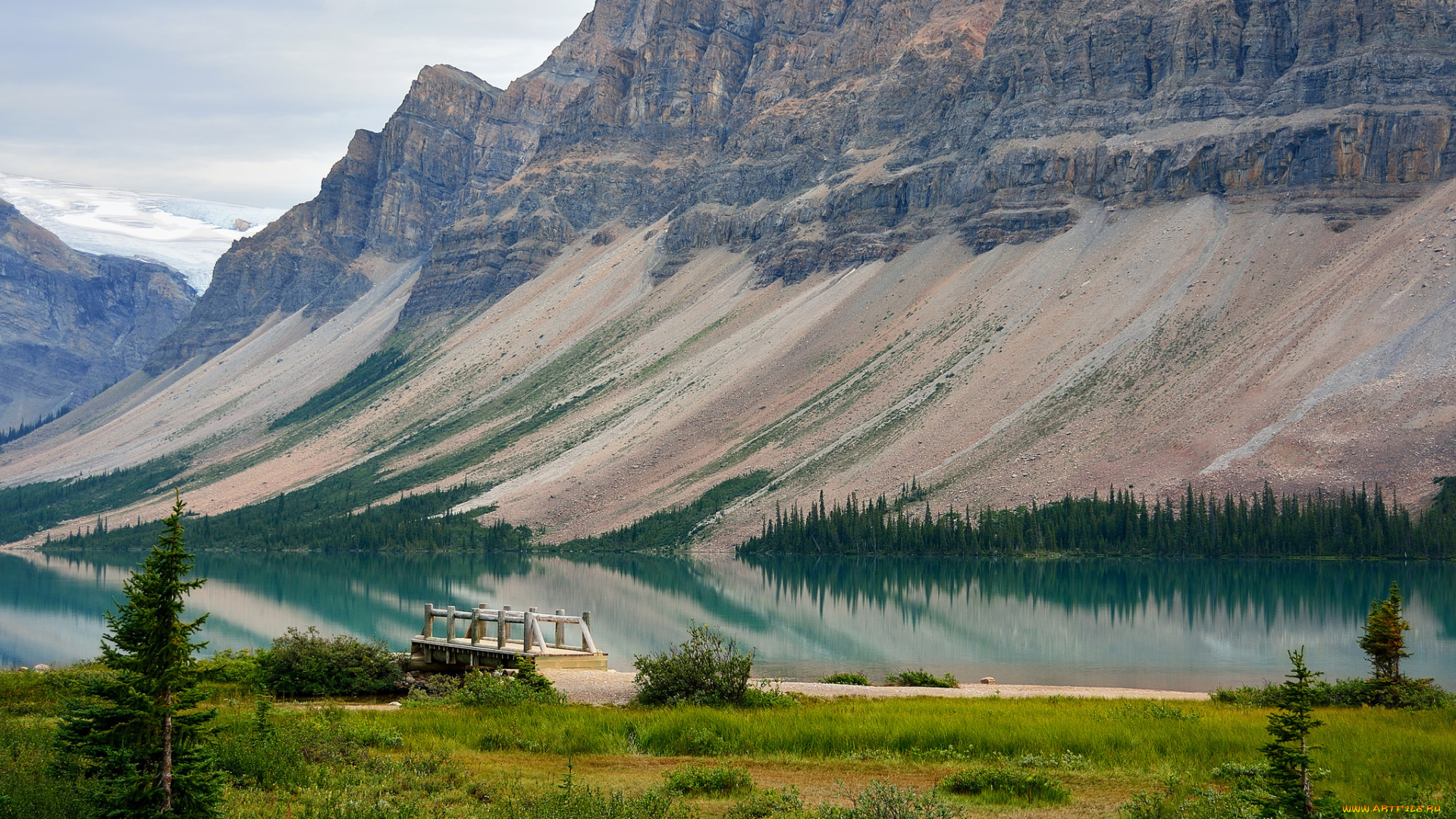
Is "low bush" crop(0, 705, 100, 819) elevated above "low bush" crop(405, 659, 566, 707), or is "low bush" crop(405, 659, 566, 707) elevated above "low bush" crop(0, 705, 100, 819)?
"low bush" crop(0, 705, 100, 819)

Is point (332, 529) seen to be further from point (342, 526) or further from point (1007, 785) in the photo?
point (1007, 785)

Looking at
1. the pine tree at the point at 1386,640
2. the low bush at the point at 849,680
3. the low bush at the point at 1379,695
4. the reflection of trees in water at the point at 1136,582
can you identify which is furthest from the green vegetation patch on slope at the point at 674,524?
the pine tree at the point at 1386,640

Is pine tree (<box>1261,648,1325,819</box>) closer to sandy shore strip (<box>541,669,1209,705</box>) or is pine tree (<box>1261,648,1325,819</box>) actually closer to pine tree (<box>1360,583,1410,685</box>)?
pine tree (<box>1360,583,1410,685</box>)

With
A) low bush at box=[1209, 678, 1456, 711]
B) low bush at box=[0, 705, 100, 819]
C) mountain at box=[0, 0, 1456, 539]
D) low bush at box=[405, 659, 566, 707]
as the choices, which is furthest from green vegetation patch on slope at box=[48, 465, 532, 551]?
low bush at box=[0, 705, 100, 819]

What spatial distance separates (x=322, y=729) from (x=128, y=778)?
7.67 m

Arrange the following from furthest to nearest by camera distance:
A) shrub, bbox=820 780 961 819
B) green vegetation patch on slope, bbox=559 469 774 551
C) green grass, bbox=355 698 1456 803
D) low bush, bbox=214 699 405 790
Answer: green vegetation patch on slope, bbox=559 469 774 551 < green grass, bbox=355 698 1456 803 < low bush, bbox=214 699 405 790 < shrub, bbox=820 780 961 819

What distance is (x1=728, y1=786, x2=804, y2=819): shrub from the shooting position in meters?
16.2

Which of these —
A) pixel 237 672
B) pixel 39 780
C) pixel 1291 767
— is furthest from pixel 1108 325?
pixel 39 780

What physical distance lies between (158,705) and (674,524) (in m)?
125

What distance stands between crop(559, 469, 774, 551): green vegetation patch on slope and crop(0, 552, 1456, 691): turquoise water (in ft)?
36.5

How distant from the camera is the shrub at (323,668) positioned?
1145 inches

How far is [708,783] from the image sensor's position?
17.9m

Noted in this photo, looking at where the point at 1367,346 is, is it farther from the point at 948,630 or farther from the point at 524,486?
the point at 524,486

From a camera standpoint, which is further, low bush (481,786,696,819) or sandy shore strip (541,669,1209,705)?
sandy shore strip (541,669,1209,705)
